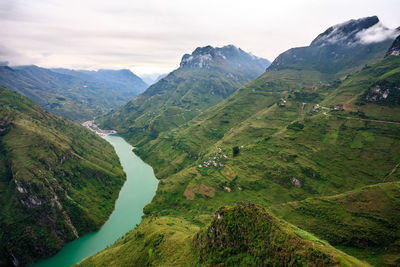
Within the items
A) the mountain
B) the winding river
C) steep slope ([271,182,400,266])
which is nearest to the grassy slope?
steep slope ([271,182,400,266])

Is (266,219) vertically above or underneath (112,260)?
above

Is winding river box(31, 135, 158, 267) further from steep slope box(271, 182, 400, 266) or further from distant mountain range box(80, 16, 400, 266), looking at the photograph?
steep slope box(271, 182, 400, 266)

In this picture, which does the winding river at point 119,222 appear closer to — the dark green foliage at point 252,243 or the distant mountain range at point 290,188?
the distant mountain range at point 290,188

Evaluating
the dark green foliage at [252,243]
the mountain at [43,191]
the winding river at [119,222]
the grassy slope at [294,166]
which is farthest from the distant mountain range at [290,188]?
the mountain at [43,191]

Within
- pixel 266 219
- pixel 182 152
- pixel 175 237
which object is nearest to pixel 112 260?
pixel 175 237

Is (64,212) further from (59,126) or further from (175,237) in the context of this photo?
(59,126)
